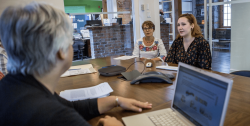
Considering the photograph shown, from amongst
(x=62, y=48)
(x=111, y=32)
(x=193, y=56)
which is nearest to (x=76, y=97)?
(x=62, y=48)

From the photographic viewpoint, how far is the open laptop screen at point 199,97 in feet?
2.26

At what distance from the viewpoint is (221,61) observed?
4.12 meters

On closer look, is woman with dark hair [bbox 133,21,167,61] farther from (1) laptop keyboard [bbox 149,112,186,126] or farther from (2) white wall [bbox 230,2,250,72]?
(1) laptop keyboard [bbox 149,112,186,126]

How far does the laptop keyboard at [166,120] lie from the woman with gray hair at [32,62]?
373 mm

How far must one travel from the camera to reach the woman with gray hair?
0.61m

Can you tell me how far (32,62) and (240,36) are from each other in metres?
3.85

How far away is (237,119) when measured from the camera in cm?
91

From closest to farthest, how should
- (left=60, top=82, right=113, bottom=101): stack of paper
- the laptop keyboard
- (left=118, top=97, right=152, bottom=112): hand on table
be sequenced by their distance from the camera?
the laptop keyboard
(left=118, top=97, right=152, bottom=112): hand on table
(left=60, top=82, right=113, bottom=101): stack of paper

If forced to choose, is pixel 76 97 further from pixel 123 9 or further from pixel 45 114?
pixel 123 9

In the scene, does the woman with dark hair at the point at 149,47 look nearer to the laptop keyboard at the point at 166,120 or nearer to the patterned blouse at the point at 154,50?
the patterned blouse at the point at 154,50

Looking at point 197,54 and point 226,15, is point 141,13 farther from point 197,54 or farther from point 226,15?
point 197,54

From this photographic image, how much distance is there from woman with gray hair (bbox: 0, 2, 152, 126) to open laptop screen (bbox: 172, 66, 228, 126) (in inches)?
17.7

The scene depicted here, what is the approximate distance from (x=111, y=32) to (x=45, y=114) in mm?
4546

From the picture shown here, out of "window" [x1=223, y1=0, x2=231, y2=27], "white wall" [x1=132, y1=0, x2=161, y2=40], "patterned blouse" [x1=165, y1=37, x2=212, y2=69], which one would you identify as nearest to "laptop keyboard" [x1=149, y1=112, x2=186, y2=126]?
"patterned blouse" [x1=165, y1=37, x2=212, y2=69]
